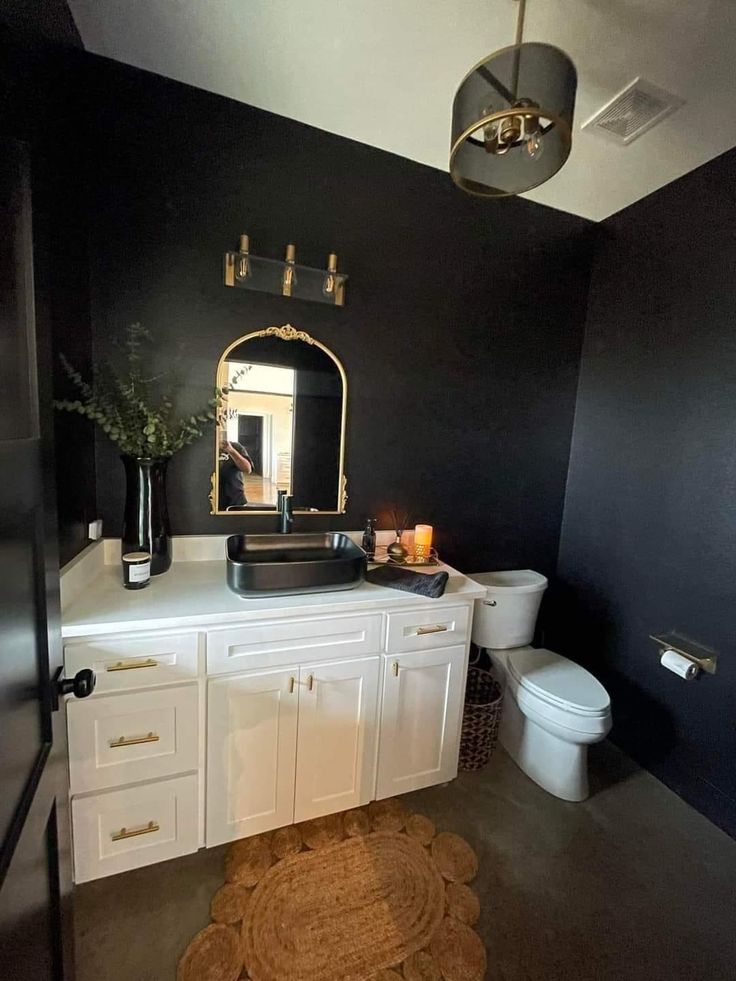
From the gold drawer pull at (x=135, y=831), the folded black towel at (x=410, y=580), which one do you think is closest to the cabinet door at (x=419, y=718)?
the folded black towel at (x=410, y=580)

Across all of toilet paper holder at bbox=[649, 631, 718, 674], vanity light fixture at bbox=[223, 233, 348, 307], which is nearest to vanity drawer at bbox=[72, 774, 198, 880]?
vanity light fixture at bbox=[223, 233, 348, 307]

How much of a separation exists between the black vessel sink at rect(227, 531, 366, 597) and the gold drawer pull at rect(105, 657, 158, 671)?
322 millimetres

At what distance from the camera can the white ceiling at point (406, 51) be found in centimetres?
124

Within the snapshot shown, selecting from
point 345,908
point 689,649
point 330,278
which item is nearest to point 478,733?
point 345,908

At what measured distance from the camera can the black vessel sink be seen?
142 cm

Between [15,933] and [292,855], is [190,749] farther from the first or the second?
[15,933]

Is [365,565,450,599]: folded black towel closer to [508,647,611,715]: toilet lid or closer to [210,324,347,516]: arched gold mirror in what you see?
[210,324,347,516]: arched gold mirror

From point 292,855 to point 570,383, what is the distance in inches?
102

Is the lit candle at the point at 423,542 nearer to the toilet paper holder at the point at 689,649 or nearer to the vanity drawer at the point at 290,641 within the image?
the vanity drawer at the point at 290,641

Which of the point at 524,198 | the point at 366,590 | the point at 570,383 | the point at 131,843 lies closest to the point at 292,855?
the point at 131,843

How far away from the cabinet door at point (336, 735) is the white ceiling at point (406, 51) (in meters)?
2.11

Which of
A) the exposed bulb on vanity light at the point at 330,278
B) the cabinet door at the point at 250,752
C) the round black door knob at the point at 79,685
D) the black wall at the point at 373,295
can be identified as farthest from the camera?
the exposed bulb on vanity light at the point at 330,278

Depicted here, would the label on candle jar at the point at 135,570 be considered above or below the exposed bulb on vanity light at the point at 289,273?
below

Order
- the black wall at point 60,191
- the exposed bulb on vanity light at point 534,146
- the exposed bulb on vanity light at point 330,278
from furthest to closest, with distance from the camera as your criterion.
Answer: the exposed bulb on vanity light at point 330,278 → the exposed bulb on vanity light at point 534,146 → the black wall at point 60,191
